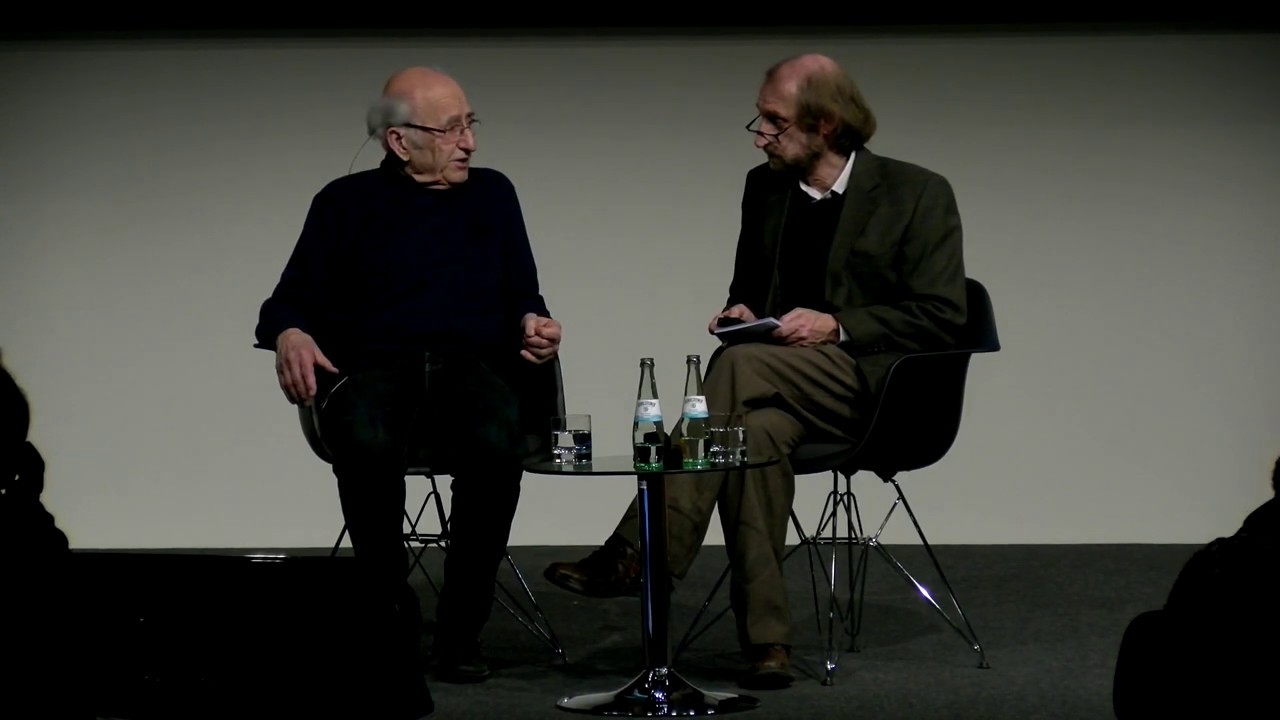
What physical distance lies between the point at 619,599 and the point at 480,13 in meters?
1.98

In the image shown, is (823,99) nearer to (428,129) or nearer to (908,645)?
(428,129)

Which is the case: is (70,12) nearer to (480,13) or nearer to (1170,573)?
(480,13)

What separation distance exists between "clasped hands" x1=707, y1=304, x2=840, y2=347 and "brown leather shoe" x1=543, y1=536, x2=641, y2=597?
1.70 ft

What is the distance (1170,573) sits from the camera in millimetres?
4520

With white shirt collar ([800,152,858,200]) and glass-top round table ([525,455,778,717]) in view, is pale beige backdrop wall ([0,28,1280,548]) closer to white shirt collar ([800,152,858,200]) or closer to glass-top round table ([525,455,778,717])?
white shirt collar ([800,152,858,200])

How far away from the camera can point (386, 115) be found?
362 cm

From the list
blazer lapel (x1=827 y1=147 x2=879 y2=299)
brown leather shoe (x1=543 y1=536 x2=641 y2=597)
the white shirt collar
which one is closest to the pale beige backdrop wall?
the white shirt collar

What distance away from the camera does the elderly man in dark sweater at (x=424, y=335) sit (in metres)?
3.30

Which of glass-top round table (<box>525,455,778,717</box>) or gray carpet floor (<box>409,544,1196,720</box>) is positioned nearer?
glass-top round table (<box>525,455,778,717</box>)

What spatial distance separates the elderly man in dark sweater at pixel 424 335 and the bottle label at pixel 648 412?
45cm

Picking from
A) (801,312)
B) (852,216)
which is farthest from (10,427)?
(852,216)

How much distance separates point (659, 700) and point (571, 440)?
0.50 metres

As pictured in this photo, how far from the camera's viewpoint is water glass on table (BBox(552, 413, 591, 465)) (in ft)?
9.75

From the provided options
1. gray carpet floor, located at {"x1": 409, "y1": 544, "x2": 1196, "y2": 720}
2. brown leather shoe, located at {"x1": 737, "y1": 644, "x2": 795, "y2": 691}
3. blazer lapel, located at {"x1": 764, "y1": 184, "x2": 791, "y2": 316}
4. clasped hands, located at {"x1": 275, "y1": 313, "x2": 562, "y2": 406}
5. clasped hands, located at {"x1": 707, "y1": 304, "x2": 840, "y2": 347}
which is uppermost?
blazer lapel, located at {"x1": 764, "y1": 184, "x2": 791, "y2": 316}
